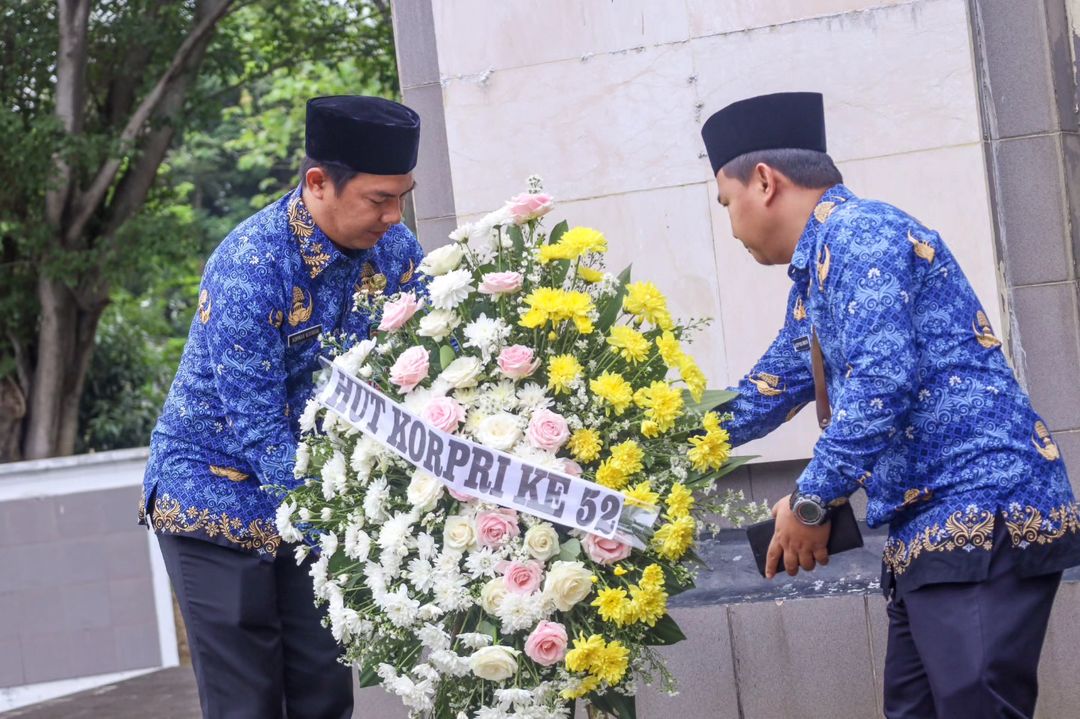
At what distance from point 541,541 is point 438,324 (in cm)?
51

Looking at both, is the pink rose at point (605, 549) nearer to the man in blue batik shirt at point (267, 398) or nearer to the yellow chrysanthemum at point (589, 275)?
the yellow chrysanthemum at point (589, 275)

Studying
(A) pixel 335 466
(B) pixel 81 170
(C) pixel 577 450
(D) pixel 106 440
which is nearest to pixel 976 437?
(C) pixel 577 450

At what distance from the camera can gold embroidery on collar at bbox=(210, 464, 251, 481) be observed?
3375 millimetres

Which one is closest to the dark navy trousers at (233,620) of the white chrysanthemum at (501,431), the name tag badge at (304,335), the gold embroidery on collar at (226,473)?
the gold embroidery on collar at (226,473)

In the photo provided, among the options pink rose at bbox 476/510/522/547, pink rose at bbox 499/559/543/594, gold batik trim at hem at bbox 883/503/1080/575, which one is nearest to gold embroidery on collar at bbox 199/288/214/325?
pink rose at bbox 476/510/522/547

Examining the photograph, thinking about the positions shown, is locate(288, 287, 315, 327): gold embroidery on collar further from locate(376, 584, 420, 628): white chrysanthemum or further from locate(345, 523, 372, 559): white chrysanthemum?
locate(376, 584, 420, 628): white chrysanthemum

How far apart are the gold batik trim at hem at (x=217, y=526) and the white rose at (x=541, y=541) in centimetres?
91

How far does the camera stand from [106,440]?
13.2 metres

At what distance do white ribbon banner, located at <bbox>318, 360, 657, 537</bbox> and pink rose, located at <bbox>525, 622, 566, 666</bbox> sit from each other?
208 mm

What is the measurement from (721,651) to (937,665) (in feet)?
5.09

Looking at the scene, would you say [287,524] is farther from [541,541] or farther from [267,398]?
[541,541]

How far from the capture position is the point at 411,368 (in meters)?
2.82

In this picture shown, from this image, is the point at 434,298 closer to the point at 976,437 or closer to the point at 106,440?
the point at 976,437

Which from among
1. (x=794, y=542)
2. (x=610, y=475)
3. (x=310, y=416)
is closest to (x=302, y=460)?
(x=310, y=416)
